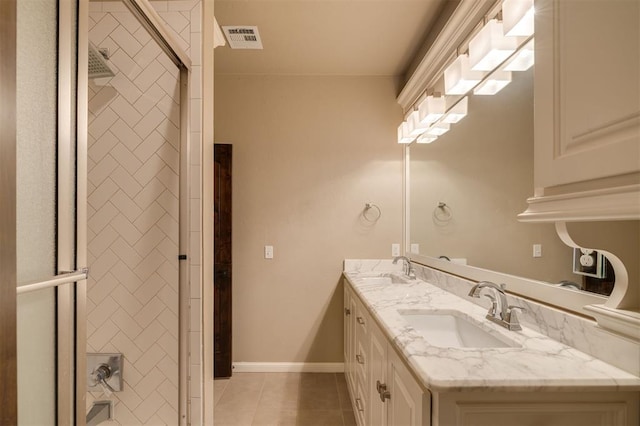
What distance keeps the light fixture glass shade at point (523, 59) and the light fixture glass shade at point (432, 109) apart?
0.75 meters

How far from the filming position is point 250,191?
10.3 feet

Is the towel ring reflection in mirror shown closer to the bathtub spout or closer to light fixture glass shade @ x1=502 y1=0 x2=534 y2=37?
light fixture glass shade @ x1=502 y1=0 x2=534 y2=37

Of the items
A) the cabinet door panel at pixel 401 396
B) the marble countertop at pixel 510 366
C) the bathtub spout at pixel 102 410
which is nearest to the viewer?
the marble countertop at pixel 510 366

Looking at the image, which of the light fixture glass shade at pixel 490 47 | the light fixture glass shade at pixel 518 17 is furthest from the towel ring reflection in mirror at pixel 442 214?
the light fixture glass shade at pixel 518 17

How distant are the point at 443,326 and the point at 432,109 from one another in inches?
56.8

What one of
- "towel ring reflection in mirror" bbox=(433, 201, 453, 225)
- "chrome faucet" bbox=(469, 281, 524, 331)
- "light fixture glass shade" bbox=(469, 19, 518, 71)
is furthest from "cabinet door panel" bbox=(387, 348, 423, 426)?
"light fixture glass shade" bbox=(469, 19, 518, 71)

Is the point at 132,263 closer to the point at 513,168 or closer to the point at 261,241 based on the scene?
the point at 261,241

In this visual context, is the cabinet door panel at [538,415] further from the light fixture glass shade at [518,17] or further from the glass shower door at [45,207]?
the light fixture glass shade at [518,17]

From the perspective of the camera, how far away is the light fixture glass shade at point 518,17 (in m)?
1.31

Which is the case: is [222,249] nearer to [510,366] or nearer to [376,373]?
[376,373]

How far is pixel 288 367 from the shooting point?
10.2 feet

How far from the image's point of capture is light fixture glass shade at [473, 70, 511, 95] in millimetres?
1557

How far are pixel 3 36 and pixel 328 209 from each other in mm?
2609

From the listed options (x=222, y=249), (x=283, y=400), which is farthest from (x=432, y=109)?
(x=283, y=400)
